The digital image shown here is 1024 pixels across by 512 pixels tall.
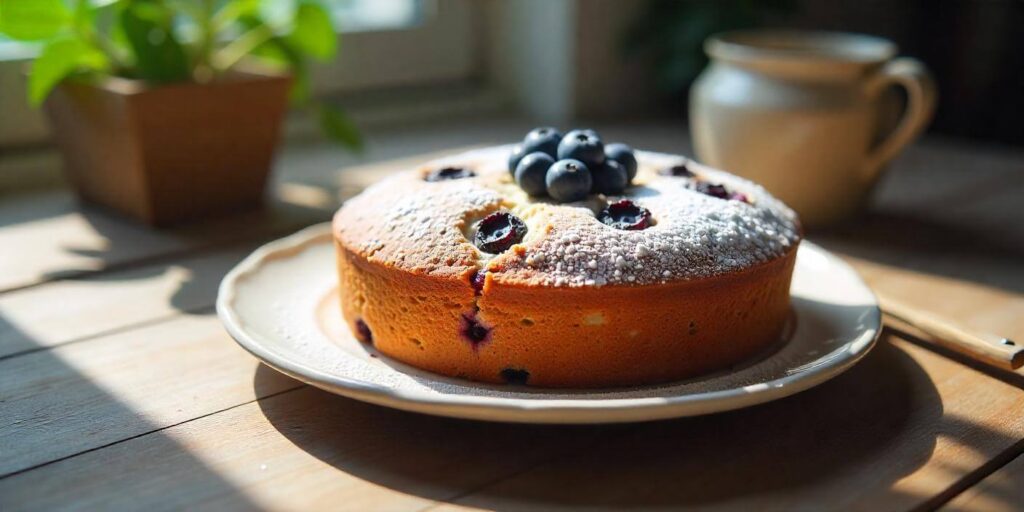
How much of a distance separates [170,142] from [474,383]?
30.2 inches

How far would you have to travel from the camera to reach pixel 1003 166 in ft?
6.09

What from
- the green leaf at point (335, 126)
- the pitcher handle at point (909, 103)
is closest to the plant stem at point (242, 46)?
the green leaf at point (335, 126)

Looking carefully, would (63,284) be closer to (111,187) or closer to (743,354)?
(111,187)

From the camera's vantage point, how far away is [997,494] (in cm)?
75

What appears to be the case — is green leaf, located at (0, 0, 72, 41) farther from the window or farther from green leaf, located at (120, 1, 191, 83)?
the window

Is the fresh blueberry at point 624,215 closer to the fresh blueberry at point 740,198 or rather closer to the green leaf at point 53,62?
the fresh blueberry at point 740,198

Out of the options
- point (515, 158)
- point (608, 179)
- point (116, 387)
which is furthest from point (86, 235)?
point (608, 179)

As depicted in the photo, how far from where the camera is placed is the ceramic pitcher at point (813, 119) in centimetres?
143

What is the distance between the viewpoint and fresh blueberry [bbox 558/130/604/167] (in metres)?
0.97

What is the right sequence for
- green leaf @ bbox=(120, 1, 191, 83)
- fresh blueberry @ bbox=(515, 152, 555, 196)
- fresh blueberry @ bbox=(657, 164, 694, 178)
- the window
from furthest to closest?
the window < green leaf @ bbox=(120, 1, 191, 83) < fresh blueberry @ bbox=(657, 164, 694, 178) < fresh blueberry @ bbox=(515, 152, 555, 196)

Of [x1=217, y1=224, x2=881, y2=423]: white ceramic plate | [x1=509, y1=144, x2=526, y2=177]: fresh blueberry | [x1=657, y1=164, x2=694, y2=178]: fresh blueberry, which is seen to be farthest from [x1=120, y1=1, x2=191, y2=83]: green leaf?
[x1=657, y1=164, x2=694, y2=178]: fresh blueberry

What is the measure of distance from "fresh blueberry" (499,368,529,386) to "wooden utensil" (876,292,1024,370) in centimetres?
45

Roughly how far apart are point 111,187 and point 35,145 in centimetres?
36

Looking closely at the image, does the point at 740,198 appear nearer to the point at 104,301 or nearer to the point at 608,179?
the point at 608,179
